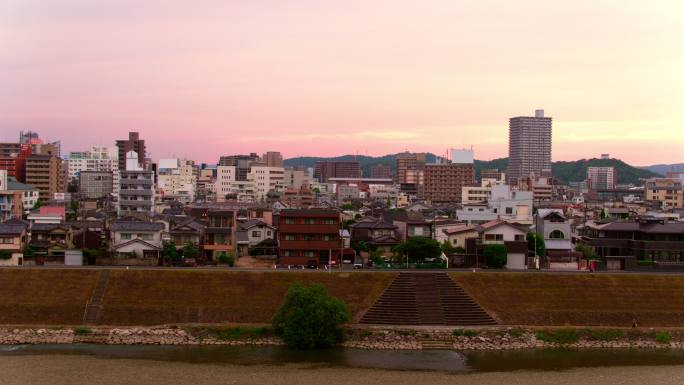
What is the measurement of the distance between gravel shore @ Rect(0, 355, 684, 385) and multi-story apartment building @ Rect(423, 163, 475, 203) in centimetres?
8905

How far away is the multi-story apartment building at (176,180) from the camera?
4074 inches

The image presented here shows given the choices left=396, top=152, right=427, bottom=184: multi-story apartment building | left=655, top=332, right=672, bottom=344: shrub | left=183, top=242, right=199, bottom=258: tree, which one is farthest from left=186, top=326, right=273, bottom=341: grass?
left=396, top=152, right=427, bottom=184: multi-story apartment building

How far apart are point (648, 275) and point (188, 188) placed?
267 feet

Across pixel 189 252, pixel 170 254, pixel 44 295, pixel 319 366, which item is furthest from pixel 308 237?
pixel 319 366

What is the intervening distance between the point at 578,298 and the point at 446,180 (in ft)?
275

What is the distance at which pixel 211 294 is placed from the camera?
31.6 m

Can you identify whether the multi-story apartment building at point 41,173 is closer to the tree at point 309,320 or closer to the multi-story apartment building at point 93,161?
the multi-story apartment building at point 93,161

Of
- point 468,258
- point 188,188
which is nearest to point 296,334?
point 468,258

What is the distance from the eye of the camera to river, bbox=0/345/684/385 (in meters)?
23.7

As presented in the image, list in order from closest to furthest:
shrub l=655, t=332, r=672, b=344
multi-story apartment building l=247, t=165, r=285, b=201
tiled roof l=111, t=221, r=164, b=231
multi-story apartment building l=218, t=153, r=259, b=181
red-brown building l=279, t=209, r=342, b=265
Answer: shrub l=655, t=332, r=672, b=344 → red-brown building l=279, t=209, r=342, b=265 → tiled roof l=111, t=221, r=164, b=231 → multi-story apartment building l=247, t=165, r=285, b=201 → multi-story apartment building l=218, t=153, r=259, b=181

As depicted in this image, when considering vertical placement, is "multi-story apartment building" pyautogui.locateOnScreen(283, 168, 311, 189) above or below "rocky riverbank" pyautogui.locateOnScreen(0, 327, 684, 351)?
above

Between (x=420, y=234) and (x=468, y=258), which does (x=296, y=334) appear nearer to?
(x=468, y=258)

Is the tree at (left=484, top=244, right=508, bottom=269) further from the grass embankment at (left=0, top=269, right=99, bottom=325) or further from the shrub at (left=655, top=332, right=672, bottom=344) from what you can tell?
the grass embankment at (left=0, top=269, right=99, bottom=325)

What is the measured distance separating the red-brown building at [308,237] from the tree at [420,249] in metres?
3.45
